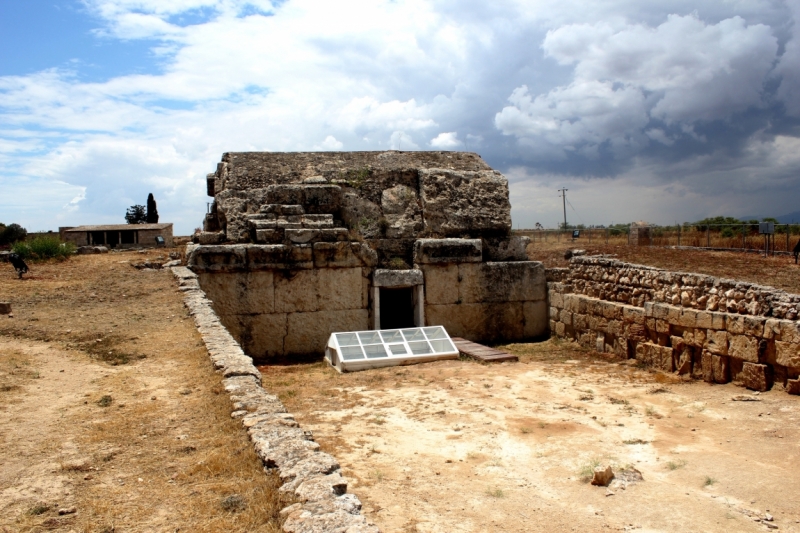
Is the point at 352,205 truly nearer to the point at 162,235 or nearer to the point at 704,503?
the point at 704,503

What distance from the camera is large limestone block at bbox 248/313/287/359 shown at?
34.4ft

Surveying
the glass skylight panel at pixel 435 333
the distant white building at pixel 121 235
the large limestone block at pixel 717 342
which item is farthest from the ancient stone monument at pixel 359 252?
the distant white building at pixel 121 235

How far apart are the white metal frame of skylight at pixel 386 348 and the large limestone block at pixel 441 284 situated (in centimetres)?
89

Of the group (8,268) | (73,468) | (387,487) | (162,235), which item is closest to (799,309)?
(387,487)

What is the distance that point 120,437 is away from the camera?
13.3 ft

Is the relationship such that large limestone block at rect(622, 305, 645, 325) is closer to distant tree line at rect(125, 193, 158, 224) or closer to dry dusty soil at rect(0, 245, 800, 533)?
dry dusty soil at rect(0, 245, 800, 533)

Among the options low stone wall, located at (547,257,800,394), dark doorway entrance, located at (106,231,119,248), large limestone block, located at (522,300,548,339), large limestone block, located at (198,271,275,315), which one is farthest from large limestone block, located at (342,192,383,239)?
dark doorway entrance, located at (106,231,119,248)

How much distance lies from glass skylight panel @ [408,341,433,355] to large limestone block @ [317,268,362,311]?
1448mm

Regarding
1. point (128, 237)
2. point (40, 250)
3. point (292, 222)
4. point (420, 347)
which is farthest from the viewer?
point (128, 237)

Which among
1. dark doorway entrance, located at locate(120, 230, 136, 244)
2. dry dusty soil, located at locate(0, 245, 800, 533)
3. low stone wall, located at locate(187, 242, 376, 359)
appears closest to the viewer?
dry dusty soil, located at locate(0, 245, 800, 533)

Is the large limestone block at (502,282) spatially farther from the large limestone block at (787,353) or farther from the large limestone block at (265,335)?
the large limestone block at (787,353)

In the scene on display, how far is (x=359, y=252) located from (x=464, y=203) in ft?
8.28

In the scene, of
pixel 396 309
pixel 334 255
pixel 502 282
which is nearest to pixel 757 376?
pixel 502 282

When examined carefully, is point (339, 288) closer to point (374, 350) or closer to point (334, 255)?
point (334, 255)
